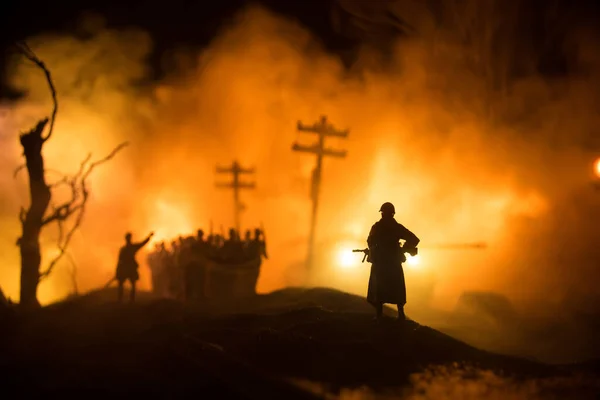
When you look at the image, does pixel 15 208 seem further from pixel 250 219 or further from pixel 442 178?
pixel 442 178

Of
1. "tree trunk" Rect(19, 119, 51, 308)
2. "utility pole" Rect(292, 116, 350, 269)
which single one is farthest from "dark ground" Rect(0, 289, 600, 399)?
"utility pole" Rect(292, 116, 350, 269)

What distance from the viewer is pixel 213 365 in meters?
7.66

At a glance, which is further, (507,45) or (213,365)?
(507,45)

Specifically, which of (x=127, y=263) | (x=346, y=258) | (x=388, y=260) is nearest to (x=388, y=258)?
(x=388, y=260)

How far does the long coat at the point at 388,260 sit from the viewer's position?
9.50m

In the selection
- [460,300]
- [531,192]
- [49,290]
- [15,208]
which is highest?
[531,192]

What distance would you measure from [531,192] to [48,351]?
23.2 meters

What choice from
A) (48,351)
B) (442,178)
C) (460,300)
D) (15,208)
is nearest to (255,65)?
(442,178)

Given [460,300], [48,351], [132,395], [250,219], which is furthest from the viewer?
[250,219]

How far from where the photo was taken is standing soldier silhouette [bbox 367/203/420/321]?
374 inches

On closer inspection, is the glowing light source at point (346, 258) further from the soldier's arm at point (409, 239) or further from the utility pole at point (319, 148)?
the soldier's arm at point (409, 239)

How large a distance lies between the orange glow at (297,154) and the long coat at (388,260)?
46.5 feet

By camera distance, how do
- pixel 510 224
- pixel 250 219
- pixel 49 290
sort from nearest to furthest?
pixel 510 224, pixel 49 290, pixel 250 219

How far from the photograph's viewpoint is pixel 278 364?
26.2ft
